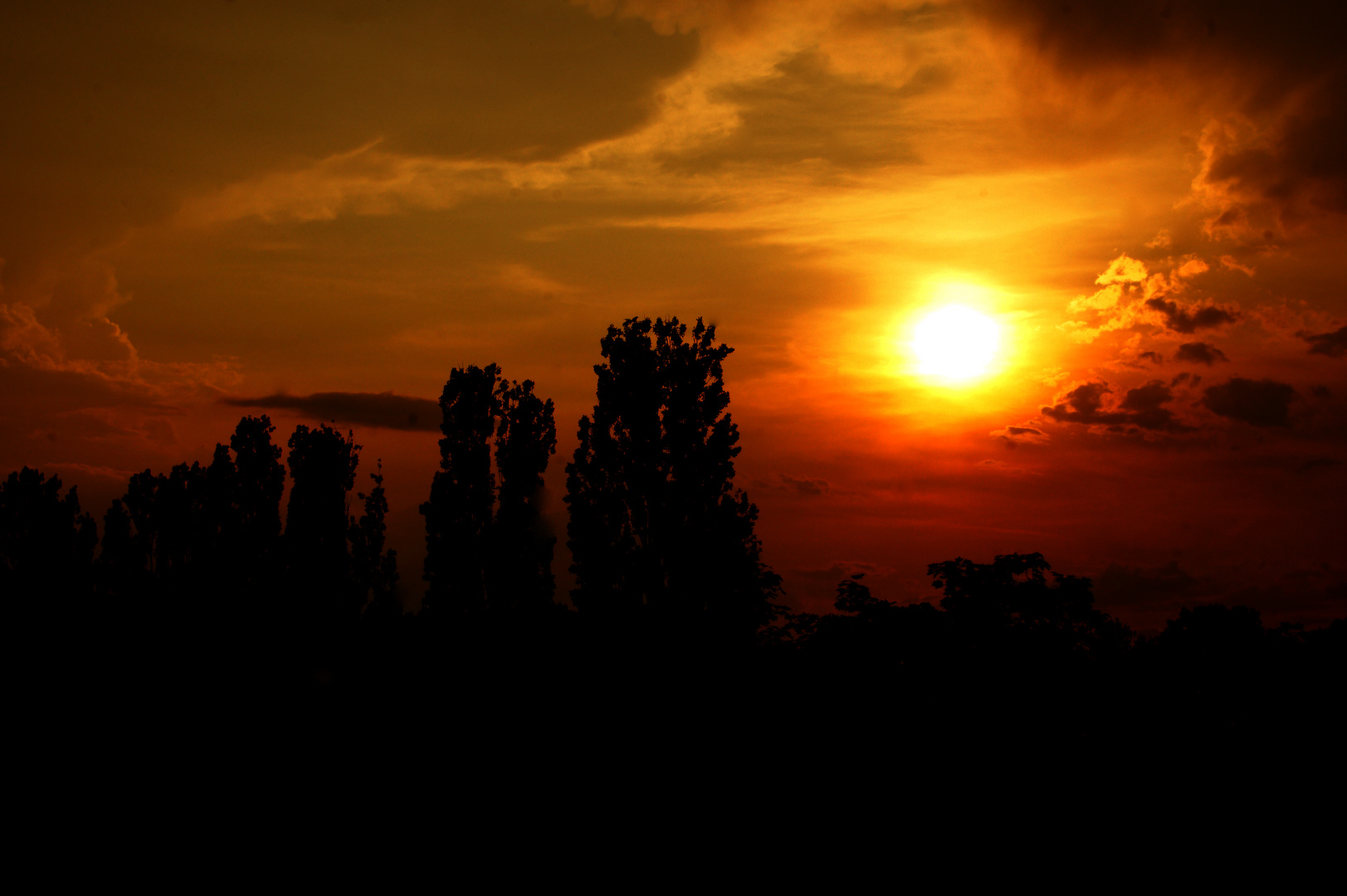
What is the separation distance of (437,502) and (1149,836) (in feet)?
104

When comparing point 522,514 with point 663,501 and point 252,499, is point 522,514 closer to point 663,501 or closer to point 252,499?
point 663,501

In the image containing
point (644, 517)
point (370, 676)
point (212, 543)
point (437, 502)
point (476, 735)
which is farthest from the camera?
point (212, 543)

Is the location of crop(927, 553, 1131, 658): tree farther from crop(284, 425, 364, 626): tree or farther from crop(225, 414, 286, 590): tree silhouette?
crop(225, 414, 286, 590): tree silhouette

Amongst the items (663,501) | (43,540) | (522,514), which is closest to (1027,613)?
(663,501)

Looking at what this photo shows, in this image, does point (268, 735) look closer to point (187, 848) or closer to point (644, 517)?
point (187, 848)

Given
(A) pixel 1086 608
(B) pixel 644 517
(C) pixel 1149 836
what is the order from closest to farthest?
(C) pixel 1149 836
(A) pixel 1086 608
(B) pixel 644 517

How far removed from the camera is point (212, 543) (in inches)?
1961

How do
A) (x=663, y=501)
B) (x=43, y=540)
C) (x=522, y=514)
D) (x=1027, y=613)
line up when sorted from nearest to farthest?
(x=1027, y=613) < (x=663, y=501) < (x=522, y=514) < (x=43, y=540)

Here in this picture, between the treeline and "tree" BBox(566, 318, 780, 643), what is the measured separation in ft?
0.27

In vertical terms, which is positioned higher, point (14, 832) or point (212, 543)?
point (212, 543)

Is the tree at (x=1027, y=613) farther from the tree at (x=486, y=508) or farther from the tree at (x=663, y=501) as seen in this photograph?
the tree at (x=486, y=508)

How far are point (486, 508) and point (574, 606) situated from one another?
991cm

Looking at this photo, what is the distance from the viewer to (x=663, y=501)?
31000 mm

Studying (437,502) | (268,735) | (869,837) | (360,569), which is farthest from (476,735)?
(360,569)
